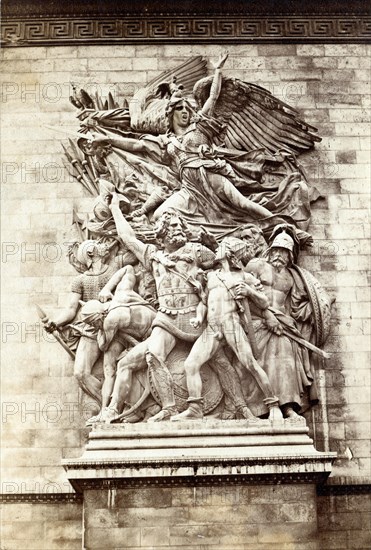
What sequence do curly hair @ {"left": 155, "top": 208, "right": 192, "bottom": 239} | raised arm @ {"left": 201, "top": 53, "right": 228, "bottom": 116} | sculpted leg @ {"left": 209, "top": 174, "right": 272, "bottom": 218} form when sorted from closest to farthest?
curly hair @ {"left": 155, "top": 208, "right": 192, "bottom": 239} → sculpted leg @ {"left": 209, "top": 174, "right": 272, "bottom": 218} → raised arm @ {"left": 201, "top": 53, "right": 228, "bottom": 116}

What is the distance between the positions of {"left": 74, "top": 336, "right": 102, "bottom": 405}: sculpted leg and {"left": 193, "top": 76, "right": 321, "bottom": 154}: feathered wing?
3.31m

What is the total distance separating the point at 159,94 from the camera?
13.7m

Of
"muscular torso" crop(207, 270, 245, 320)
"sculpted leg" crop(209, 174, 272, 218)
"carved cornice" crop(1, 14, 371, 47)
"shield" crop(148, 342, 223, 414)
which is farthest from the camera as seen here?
"carved cornice" crop(1, 14, 371, 47)

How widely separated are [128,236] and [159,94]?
7.21 feet

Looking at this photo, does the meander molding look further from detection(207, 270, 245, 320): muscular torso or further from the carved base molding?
the carved base molding

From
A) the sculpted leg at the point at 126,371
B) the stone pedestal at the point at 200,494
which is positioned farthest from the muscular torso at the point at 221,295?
the stone pedestal at the point at 200,494

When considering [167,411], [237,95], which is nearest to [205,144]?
[237,95]

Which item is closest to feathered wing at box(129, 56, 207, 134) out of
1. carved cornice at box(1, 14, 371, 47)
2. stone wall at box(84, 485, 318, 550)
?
carved cornice at box(1, 14, 371, 47)

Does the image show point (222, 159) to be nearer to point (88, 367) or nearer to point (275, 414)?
point (88, 367)

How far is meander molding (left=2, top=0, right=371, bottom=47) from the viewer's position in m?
14.2

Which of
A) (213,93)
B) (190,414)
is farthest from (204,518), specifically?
(213,93)

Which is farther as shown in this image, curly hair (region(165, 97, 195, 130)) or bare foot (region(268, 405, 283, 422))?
curly hair (region(165, 97, 195, 130))

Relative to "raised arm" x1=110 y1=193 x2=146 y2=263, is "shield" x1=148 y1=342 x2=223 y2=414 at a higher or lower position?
lower

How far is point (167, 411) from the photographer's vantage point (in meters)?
11.9
